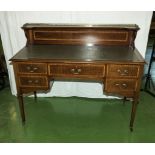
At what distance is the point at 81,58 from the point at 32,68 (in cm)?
51

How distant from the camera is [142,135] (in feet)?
7.13

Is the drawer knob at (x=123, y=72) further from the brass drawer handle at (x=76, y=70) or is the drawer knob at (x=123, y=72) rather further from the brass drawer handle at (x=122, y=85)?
the brass drawer handle at (x=76, y=70)

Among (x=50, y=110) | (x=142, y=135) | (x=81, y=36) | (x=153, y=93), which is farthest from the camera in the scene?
(x=153, y=93)

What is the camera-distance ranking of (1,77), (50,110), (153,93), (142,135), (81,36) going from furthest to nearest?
1. (1,77)
2. (153,93)
3. (50,110)
4. (81,36)
5. (142,135)

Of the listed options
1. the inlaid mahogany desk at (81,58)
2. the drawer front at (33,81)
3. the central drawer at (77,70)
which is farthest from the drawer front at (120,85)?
the drawer front at (33,81)

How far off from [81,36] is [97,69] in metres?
0.64

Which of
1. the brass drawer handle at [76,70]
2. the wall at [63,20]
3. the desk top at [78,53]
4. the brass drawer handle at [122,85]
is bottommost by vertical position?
the brass drawer handle at [122,85]

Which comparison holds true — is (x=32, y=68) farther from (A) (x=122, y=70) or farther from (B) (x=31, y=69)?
(A) (x=122, y=70)

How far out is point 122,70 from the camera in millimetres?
1915

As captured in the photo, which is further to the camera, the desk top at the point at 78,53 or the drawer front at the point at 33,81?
the drawer front at the point at 33,81

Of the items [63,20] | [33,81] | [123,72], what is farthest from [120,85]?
[63,20]

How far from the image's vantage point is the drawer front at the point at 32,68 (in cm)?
195
